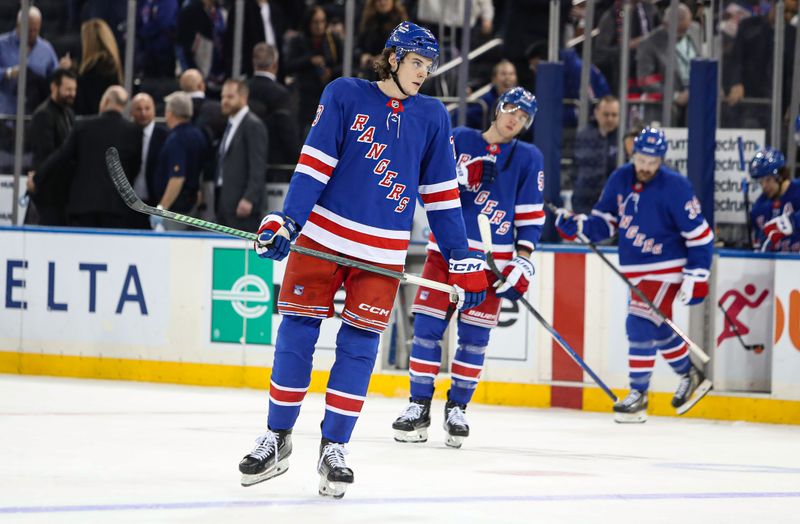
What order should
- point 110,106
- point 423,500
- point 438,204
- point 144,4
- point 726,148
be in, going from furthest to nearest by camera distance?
1. point 144,4
2. point 110,106
3. point 726,148
4. point 438,204
5. point 423,500

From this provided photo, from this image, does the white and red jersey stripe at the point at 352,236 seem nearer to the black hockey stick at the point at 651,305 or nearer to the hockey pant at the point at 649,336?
the black hockey stick at the point at 651,305

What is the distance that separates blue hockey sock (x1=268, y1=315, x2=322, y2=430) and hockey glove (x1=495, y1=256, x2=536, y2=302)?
6.02ft

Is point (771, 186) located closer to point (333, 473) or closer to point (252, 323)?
point (252, 323)

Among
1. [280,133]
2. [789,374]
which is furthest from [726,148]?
[280,133]

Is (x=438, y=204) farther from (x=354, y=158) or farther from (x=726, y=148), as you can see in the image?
(x=726, y=148)

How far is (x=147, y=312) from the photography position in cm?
866

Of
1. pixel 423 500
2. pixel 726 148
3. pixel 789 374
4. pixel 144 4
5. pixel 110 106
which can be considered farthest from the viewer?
pixel 144 4

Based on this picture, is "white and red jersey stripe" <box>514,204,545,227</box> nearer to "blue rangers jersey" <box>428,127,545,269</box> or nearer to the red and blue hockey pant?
"blue rangers jersey" <box>428,127,545,269</box>

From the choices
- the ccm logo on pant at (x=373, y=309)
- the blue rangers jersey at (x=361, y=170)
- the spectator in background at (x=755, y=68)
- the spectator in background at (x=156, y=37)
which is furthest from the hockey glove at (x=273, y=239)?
the spectator in background at (x=156, y=37)

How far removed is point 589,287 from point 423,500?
3.74m

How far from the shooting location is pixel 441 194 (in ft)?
16.1

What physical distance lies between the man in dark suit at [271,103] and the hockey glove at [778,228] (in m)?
3.10

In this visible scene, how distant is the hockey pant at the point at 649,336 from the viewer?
761 centimetres

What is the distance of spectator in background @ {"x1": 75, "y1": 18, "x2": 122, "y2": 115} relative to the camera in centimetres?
964
